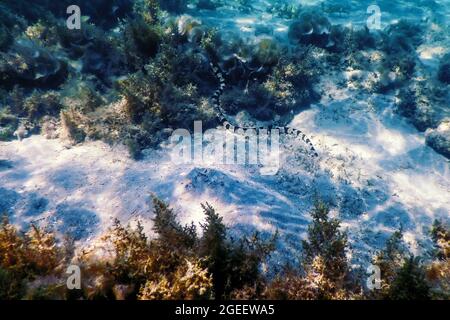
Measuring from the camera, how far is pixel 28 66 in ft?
26.6

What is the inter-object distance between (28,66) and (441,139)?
10.6m

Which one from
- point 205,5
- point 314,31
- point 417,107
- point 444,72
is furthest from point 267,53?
point 205,5

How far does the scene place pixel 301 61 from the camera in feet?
30.9

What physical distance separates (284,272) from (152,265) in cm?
183

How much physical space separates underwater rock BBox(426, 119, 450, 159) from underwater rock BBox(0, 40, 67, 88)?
9.86 m

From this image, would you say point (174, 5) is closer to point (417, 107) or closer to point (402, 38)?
point (402, 38)

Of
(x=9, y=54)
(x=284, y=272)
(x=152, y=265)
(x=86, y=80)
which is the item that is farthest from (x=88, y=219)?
(x=9, y=54)

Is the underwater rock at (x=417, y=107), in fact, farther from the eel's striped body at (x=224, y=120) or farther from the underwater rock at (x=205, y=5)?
the underwater rock at (x=205, y=5)

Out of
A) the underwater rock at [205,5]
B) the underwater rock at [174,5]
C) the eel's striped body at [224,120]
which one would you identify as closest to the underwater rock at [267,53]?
the eel's striped body at [224,120]

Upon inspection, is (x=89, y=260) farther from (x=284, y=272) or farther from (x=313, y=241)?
(x=313, y=241)

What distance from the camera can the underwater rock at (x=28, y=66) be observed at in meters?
8.02

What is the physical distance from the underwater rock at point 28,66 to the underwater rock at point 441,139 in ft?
32.4

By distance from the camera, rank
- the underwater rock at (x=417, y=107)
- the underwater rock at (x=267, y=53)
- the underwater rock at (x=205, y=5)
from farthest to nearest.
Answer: the underwater rock at (x=205, y=5) < the underwater rock at (x=417, y=107) < the underwater rock at (x=267, y=53)

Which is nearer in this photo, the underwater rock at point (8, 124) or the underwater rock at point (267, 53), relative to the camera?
the underwater rock at point (8, 124)
